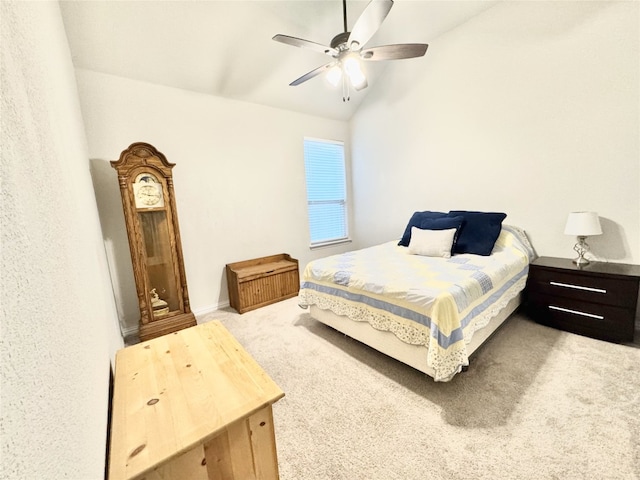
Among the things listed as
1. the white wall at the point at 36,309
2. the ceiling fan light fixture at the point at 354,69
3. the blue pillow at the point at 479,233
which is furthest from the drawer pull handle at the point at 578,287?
the white wall at the point at 36,309

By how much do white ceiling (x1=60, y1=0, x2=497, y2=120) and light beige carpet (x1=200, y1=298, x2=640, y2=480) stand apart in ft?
9.53

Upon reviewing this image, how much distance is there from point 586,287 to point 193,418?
9.60 ft

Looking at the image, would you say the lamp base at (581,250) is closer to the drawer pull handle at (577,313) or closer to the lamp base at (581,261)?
the lamp base at (581,261)

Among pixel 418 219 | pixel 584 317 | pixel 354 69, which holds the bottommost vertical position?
pixel 584 317

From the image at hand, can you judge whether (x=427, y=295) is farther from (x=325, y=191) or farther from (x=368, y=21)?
(x=325, y=191)

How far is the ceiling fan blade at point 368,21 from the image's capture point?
A: 5.06ft

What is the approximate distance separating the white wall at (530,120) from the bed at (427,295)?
1.64 ft

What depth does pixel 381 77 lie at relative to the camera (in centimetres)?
381

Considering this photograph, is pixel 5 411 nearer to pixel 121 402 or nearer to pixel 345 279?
pixel 121 402

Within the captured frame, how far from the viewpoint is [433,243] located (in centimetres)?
271

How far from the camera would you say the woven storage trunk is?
122 inches

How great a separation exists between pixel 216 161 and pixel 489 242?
3136mm

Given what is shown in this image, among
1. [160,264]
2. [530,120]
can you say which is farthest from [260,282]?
[530,120]

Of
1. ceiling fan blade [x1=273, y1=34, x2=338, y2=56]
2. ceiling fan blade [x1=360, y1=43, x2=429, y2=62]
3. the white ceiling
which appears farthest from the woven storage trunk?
ceiling fan blade [x1=360, y1=43, x2=429, y2=62]
